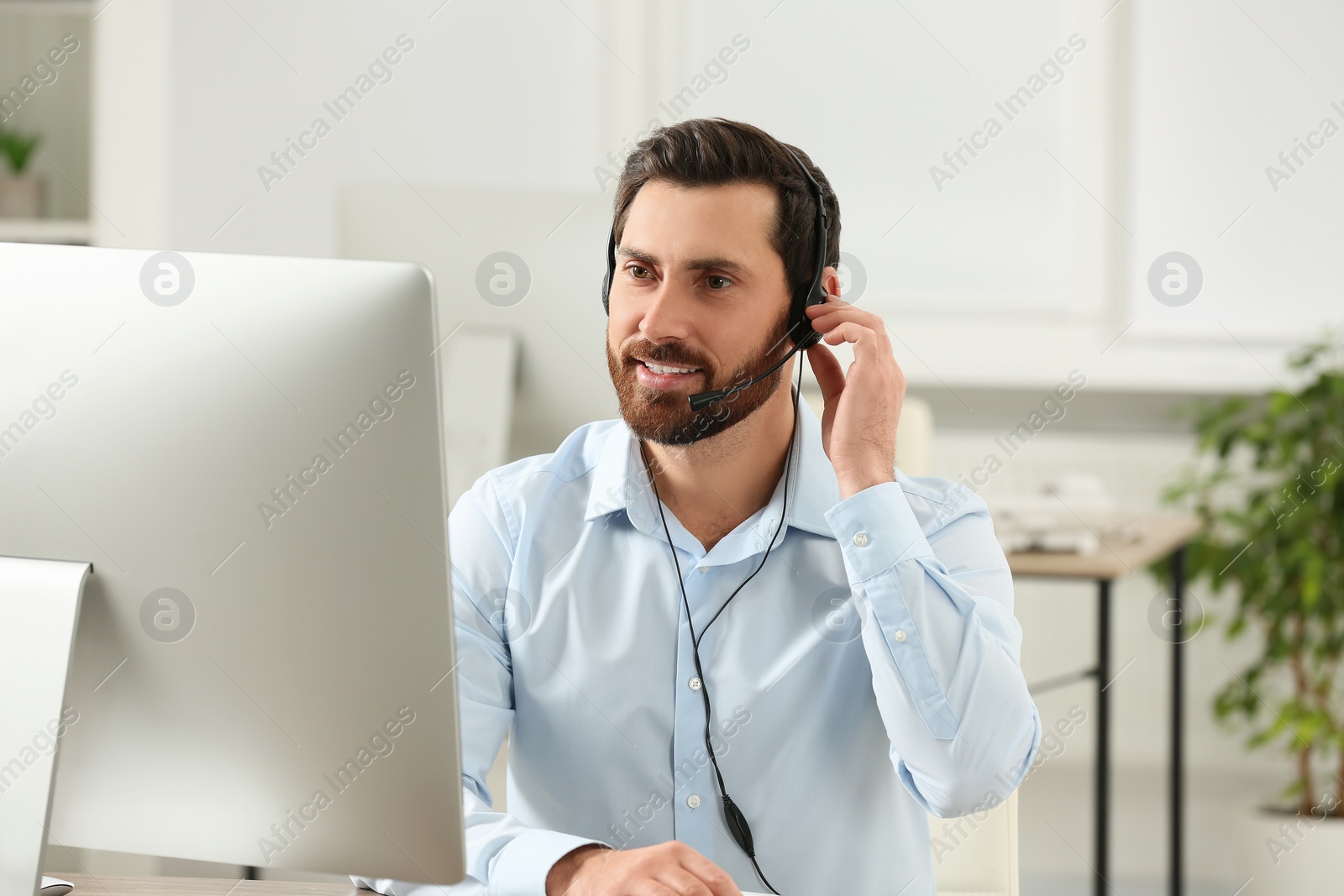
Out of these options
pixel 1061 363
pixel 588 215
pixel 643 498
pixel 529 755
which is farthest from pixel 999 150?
pixel 529 755

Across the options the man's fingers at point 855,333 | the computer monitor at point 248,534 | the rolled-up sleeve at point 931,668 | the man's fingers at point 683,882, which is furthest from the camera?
the man's fingers at point 855,333

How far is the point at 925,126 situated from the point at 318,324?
2.74m

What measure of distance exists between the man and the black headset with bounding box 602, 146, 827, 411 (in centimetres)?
1

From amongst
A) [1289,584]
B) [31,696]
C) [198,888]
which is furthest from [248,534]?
[1289,584]

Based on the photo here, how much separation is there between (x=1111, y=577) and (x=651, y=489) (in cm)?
127

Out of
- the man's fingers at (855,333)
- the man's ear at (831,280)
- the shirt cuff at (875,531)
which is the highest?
the man's ear at (831,280)

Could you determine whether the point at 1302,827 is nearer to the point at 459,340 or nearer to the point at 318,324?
the point at 459,340

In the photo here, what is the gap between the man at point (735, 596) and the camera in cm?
106

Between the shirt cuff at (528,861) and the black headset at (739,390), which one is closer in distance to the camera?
the shirt cuff at (528,861)

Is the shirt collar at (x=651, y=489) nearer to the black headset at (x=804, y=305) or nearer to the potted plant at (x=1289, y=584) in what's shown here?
the black headset at (x=804, y=305)

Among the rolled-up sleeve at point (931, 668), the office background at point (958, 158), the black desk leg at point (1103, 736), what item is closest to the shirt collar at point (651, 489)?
the rolled-up sleeve at point (931, 668)

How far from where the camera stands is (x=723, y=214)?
4.10 ft

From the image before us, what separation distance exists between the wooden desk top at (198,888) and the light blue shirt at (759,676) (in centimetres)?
16

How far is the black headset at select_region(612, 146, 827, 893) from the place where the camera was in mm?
1089
